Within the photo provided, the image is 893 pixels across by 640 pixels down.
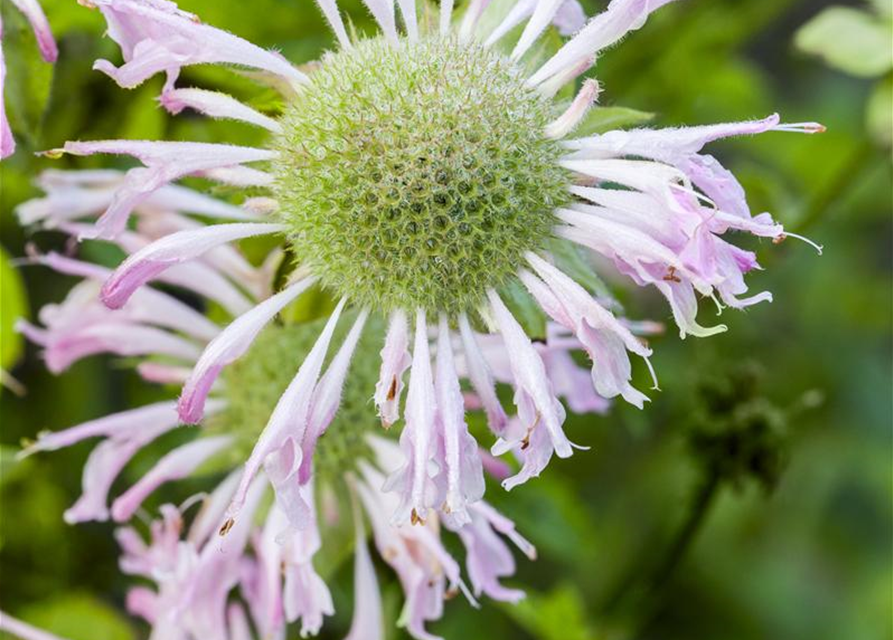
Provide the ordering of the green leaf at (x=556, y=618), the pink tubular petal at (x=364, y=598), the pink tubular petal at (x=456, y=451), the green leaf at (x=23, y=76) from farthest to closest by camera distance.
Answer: the green leaf at (x=556, y=618) → the pink tubular petal at (x=364, y=598) → the green leaf at (x=23, y=76) → the pink tubular petal at (x=456, y=451)

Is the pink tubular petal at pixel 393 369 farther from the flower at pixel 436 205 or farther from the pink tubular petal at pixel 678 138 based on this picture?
the pink tubular petal at pixel 678 138

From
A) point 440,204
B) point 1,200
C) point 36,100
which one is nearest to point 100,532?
point 1,200

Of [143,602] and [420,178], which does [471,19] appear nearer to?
[420,178]

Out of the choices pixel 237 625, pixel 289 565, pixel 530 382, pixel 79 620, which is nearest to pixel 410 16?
pixel 530 382

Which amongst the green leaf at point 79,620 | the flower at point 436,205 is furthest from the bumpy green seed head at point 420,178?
the green leaf at point 79,620

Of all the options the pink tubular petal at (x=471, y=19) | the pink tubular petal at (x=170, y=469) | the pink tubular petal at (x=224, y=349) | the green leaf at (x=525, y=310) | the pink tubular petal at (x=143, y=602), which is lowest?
the pink tubular petal at (x=143, y=602)

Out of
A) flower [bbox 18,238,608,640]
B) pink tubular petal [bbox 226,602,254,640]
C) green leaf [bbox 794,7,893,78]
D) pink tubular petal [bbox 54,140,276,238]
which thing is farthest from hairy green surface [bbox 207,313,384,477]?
green leaf [bbox 794,7,893,78]
